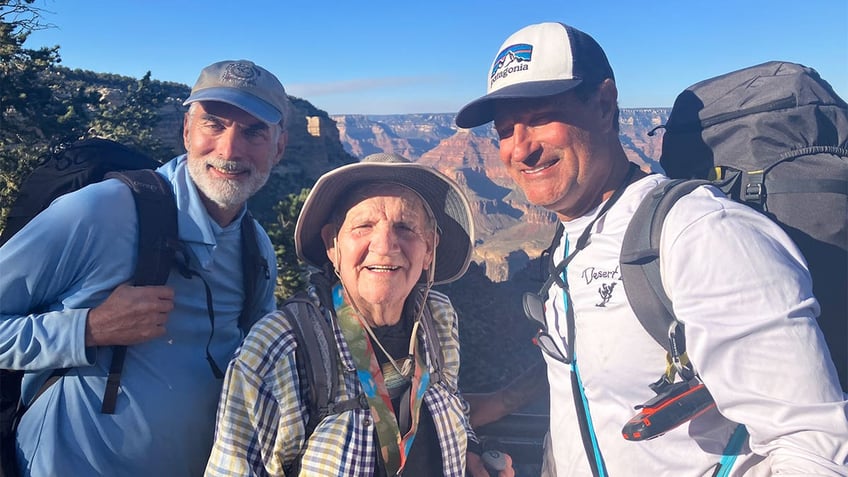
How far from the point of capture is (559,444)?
2736mm

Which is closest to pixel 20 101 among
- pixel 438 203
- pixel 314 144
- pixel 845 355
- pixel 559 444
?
pixel 438 203

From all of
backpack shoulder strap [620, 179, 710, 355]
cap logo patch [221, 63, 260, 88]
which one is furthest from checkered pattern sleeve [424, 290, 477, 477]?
cap logo patch [221, 63, 260, 88]

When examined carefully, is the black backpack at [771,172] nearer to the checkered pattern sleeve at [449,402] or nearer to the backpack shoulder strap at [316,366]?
the checkered pattern sleeve at [449,402]

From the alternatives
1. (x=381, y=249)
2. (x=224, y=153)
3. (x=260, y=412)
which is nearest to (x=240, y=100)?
(x=224, y=153)

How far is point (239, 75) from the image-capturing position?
3.29 m

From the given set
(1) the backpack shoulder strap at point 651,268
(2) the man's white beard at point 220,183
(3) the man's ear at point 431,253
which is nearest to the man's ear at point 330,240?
(3) the man's ear at point 431,253

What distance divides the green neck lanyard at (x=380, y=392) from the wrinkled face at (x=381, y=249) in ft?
0.41

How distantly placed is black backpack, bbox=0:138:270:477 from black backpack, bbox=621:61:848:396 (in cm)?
243

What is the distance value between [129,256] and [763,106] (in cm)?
351

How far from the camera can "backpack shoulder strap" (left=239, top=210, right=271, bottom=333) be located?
3371mm

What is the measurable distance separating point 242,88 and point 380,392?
2.14m

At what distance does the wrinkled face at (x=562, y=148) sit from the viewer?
2.68m

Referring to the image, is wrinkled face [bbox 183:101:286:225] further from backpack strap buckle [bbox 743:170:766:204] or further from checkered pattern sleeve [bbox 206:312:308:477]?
backpack strap buckle [bbox 743:170:766:204]

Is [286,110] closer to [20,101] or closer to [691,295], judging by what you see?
[691,295]
